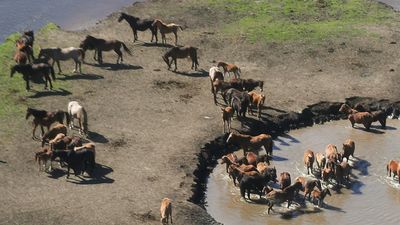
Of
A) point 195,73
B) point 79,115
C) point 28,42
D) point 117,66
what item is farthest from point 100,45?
point 79,115

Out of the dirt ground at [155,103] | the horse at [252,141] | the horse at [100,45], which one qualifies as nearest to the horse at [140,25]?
the dirt ground at [155,103]

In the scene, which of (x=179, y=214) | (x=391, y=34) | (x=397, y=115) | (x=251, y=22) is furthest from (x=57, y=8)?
(x=179, y=214)

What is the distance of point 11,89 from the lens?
97.8ft

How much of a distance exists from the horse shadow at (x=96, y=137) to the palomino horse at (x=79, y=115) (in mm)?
239

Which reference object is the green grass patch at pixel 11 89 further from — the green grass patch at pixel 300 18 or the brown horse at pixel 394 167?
the brown horse at pixel 394 167

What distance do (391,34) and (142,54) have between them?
39.1ft

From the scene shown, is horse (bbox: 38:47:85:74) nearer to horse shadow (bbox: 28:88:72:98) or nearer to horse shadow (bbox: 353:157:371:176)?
horse shadow (bbox: 28:88:72:98)

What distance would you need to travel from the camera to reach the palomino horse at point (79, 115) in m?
26.2

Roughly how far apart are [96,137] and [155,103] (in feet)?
12.3

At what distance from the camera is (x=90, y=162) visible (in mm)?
23641

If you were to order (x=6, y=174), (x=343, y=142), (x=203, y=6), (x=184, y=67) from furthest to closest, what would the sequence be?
(x=203, y=6)
(x=184, y=67)
(x=343, y=142)
(x=6, y=174)

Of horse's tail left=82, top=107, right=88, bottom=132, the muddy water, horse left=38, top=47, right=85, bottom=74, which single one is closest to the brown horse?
the muddy water

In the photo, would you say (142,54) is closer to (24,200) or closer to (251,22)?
(251,22)

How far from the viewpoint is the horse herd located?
23016mm
